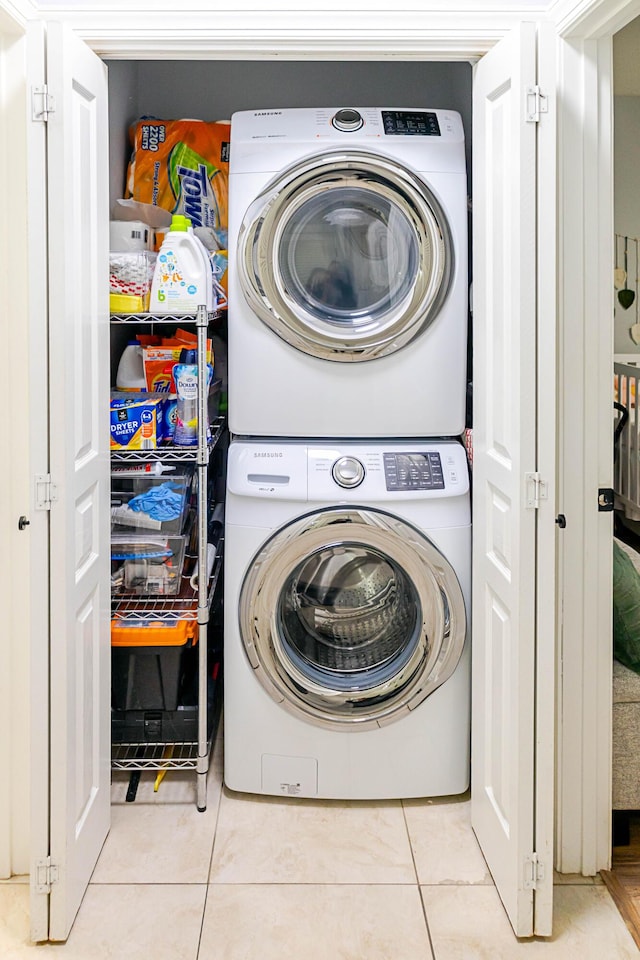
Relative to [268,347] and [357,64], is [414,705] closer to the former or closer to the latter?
[268,347]

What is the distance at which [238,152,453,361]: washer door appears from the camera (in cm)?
237

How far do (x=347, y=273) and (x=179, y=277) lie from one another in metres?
0.45

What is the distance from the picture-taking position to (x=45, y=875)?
1.88 m

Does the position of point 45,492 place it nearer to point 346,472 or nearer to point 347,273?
point 346,472

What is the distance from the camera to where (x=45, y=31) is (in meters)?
1.75

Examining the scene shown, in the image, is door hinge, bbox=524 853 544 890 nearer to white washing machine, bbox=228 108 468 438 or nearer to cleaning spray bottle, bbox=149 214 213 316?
white washing machine, bbox=228 108 468 438

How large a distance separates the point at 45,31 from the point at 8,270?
0.51 meters

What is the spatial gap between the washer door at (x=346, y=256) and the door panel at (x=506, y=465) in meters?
0.21

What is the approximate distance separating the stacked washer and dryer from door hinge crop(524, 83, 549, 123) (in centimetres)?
60

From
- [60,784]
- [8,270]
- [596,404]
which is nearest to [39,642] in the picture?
[60,784]

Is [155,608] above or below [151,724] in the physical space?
above

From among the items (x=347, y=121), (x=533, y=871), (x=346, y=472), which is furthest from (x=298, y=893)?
(x=347, y=121)

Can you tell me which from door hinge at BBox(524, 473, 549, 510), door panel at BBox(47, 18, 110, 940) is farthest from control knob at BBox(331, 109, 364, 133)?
door hinge at BBox(524, 473, 549, 510)

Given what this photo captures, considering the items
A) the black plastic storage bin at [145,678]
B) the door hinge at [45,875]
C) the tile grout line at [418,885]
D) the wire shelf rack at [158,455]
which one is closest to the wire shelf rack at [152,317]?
the wire shelf rack at [158,455]
